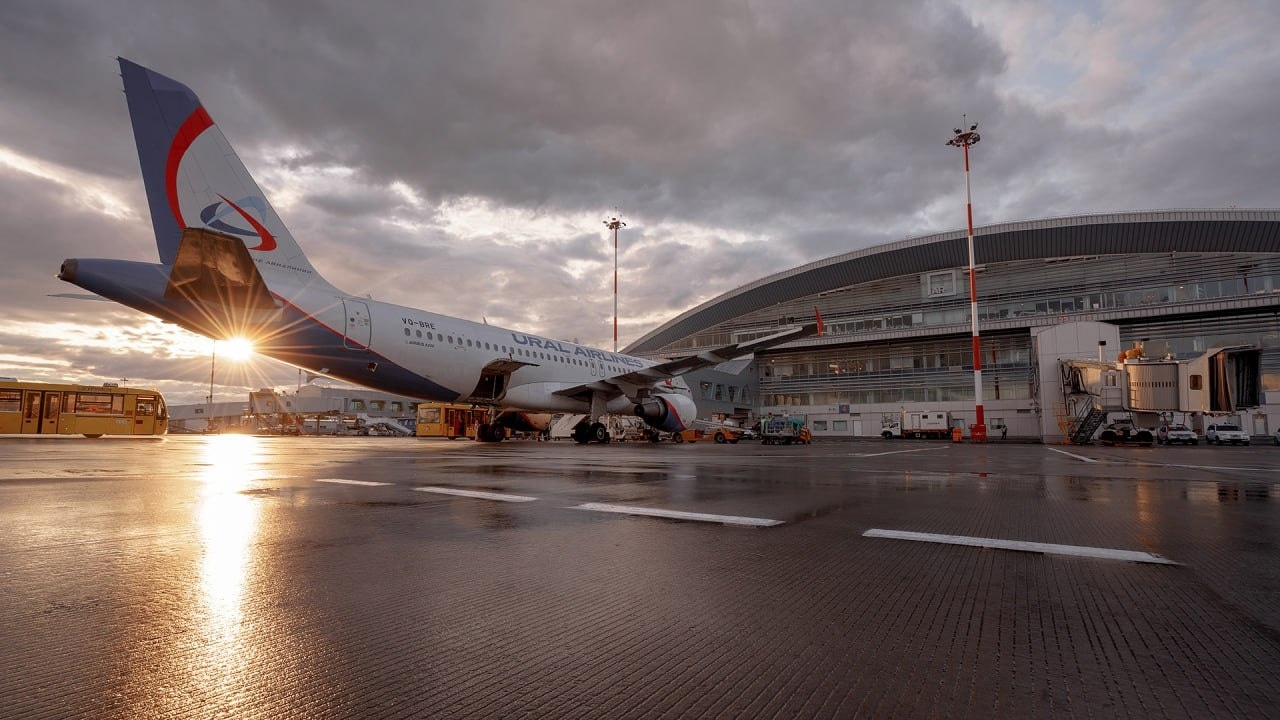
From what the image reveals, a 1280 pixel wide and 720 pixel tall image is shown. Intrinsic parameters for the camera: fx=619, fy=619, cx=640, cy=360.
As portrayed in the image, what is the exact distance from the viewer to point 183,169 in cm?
1370

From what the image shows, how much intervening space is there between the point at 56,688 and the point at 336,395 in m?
91.7

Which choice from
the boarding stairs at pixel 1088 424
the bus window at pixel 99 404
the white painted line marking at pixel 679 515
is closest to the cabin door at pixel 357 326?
the white painted line marking at pixel 679 515

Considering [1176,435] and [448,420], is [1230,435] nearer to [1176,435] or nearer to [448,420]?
[1176,435]

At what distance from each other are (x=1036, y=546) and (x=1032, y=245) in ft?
195

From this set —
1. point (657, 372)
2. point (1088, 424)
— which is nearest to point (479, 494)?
point (657, 372)

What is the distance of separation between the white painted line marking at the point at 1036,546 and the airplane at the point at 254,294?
1334 centimetres

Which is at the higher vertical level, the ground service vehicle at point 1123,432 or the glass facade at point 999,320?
the glass facade at point 999,320

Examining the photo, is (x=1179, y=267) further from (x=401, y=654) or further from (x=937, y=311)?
(x=401, y=654)

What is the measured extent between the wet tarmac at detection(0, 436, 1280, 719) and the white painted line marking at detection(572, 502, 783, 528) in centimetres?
6

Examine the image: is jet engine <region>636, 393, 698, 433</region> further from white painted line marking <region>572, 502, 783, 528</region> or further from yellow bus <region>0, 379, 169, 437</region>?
yellow bus <region>0, 379, 169, 437</region>

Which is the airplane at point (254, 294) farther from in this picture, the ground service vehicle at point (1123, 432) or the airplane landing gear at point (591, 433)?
the ground service vehicle at point (1123, 432)

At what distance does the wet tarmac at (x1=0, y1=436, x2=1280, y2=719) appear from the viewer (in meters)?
1.63

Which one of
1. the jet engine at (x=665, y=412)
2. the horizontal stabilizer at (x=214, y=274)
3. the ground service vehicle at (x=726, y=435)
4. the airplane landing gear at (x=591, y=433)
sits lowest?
the ground service vehicle at (x=726, y=435)

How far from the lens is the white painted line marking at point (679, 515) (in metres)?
4.59
